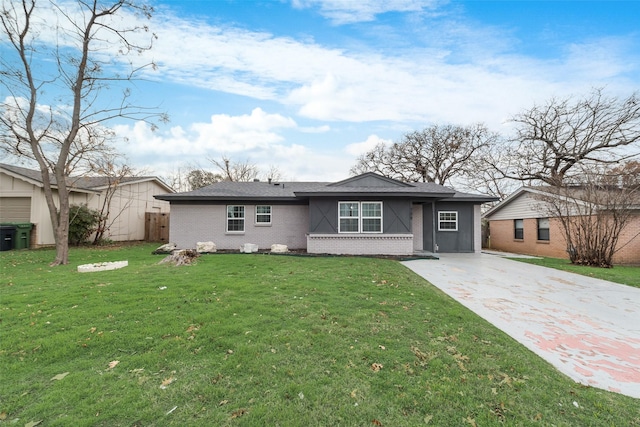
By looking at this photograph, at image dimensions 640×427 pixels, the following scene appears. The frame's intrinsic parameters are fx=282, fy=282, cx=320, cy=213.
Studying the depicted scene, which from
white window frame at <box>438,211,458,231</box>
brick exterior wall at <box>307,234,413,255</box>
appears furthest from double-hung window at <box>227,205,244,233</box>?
white window frame at <box>438,211,458,231</box>

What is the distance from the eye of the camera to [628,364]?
3.49m

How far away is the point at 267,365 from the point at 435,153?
94.7 feet

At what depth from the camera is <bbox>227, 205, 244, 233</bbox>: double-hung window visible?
13508mm

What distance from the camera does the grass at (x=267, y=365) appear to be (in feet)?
7.72

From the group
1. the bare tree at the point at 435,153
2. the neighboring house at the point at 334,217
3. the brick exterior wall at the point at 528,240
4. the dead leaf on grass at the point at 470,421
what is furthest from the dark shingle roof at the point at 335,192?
the bare tree at the point at 435,153

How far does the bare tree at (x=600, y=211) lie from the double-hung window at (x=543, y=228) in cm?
312

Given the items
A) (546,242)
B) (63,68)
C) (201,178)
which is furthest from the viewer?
(201,178)

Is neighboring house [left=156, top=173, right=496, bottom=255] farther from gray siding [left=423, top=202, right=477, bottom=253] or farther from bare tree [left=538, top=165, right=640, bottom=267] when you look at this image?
bare tree [left=538, top=165, right=640, bottom=267]

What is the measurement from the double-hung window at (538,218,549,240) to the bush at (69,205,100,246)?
2348cm

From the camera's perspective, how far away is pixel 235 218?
13523 millimetres

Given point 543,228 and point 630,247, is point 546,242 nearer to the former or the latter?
point 543,228

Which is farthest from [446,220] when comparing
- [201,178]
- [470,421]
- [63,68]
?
[201,178]

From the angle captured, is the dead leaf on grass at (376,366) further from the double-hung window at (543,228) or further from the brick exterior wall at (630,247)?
the double-hung window at (543,228)

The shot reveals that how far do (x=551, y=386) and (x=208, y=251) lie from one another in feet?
39.2
